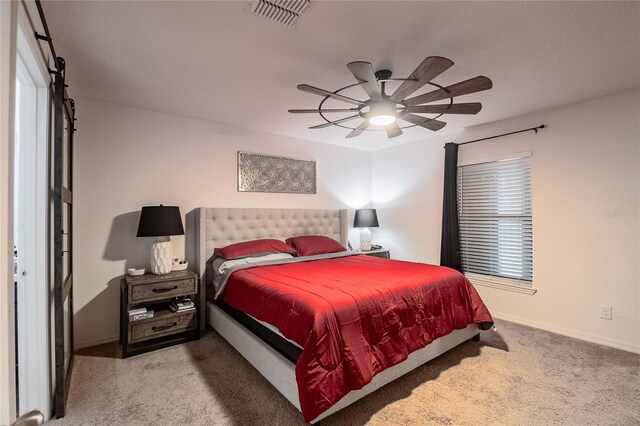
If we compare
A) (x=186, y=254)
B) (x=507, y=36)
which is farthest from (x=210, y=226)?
(x=507, y=36)

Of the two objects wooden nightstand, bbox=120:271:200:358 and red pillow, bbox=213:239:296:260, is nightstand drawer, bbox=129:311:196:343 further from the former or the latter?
red pillow, bbox=213:239:296:260

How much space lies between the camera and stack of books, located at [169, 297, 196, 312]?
2929 mm

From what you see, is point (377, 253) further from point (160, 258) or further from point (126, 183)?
A: point (126, 183)

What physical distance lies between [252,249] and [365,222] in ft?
6.69

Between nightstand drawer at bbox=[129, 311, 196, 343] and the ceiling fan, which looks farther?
nightstand drawer at bbox=[129, 311, 196, 343]

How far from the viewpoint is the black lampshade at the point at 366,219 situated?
479 cm

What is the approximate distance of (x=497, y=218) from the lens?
149 inches

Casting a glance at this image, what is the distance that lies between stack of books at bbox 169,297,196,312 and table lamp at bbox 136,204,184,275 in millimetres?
321

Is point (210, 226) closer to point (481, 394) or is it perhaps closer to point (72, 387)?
point (72, 387)

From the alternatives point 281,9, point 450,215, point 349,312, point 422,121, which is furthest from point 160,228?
point 450,215

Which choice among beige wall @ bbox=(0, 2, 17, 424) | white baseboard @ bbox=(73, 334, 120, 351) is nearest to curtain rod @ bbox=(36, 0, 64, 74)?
beige wall @ bbox=(0, 2, 17, 424)

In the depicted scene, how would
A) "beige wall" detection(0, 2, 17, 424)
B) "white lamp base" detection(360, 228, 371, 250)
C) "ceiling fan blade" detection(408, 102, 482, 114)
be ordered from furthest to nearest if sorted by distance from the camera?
1. "white lamp base" detection(360, 228, 371, 250)
2. "ceiling fan blade" detection(408, 102, 482, 114)
3. "beige wall" detection(0, 2, 17, 424)

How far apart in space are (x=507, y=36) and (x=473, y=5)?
474 millimetres

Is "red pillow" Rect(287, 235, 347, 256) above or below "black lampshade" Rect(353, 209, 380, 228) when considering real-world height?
below
